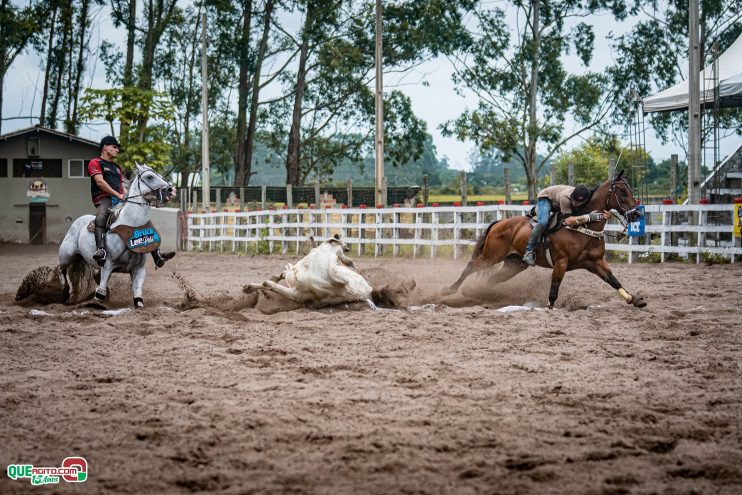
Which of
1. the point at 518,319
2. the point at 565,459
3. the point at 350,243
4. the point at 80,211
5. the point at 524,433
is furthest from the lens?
the point at 80,211

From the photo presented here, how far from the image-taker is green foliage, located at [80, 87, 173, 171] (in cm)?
3756

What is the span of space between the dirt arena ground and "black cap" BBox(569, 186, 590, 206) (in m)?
1.33

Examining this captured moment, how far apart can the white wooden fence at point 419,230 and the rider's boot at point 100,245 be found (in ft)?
34.5

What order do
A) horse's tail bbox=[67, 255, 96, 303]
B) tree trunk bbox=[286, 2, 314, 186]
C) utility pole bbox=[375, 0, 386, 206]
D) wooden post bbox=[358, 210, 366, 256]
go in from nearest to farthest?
horse's tail bbox=[67, 255, 96, 303] → wooden post bbox=[358, 210, 366, 256] → utility pole bbox=[375, 0, 386, 206] → tree trunk bbox=[286, 2, 314, 186]

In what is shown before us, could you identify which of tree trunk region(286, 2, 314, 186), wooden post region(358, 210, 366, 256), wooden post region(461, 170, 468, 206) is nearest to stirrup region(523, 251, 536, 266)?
wooden post region(461, 170, 468, 206)

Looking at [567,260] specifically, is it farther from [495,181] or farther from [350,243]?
[495,181]

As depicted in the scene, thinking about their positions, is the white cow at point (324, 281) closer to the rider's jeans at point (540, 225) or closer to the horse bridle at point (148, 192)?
the horse bridle at point (148, 192)

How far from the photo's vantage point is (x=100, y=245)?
34.7 ft

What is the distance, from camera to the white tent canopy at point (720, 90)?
19.3m

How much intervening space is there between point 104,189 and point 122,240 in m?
0.72

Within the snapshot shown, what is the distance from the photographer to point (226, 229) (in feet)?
96.1

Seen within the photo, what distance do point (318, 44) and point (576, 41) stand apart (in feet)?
46.6

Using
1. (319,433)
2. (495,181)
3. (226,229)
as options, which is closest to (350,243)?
(226,229)

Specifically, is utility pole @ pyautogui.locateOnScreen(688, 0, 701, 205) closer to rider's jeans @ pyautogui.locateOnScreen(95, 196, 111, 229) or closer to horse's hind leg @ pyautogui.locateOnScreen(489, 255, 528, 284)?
horse's hind leg @ pyautogui.locateOnScreen(489, 255, 528, 284)
